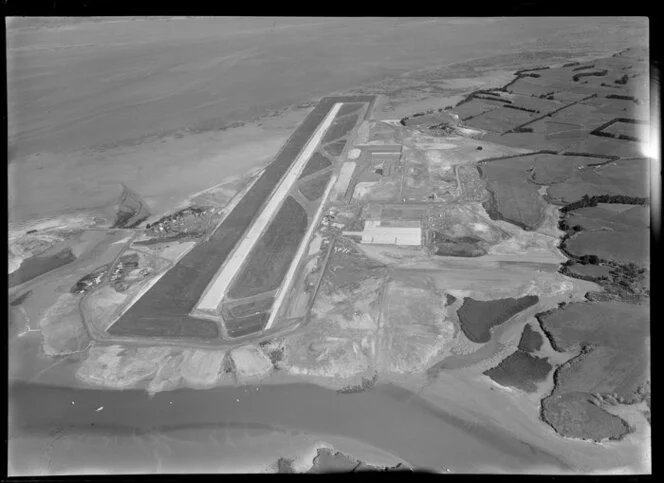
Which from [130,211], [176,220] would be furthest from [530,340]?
[130,211]

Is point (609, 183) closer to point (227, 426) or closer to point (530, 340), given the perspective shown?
point (530, 340)

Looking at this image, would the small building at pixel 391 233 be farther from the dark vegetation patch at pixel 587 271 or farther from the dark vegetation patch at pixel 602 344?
the dark vegetation patch at pixel 602 344

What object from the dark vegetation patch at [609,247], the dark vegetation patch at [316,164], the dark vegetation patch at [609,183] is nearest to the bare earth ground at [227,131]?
the dark vegetation patch at [609,247]

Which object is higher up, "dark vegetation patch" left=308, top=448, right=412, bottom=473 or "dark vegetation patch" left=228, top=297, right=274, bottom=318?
"dark vegetation patch" left=228, top=297, right=274, bottom=318

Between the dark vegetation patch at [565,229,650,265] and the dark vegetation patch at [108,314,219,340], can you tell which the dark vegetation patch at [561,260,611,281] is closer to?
the dark vegetation patch at [565,229,650,265]

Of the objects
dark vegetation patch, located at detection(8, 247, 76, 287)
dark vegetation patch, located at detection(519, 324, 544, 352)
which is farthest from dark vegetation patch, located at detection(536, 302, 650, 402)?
dark vegetation patch, located at detection(8, 247, 76, 287)

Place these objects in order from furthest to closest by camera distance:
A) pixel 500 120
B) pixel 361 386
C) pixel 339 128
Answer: pixel 500 120, pixel 339 128, pixel 361 386
